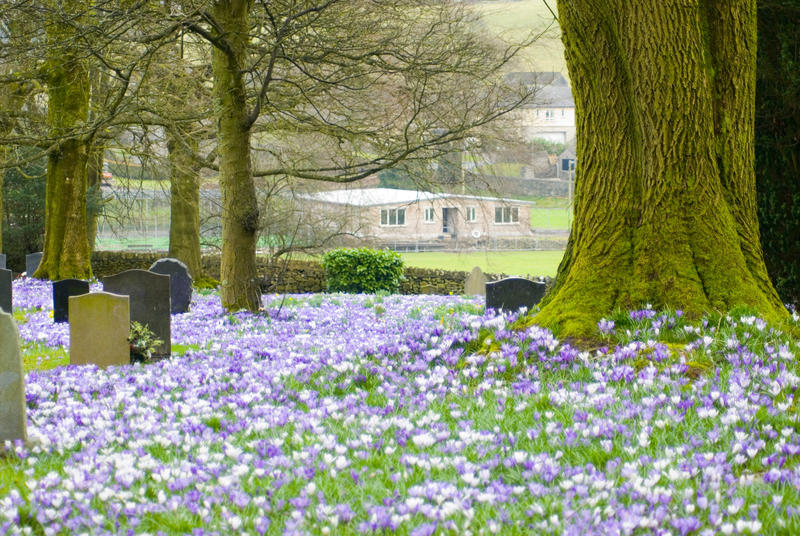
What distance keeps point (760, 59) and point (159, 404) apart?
30.2 ft

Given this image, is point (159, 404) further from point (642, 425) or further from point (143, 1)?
point (143, 1)

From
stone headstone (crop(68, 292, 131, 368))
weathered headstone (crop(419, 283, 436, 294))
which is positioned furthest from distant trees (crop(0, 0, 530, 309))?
weathered headstone (crop(419, 283, 436, 294))

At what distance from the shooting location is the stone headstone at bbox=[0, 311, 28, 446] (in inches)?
180

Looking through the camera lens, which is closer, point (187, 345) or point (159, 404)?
point (159, 404)

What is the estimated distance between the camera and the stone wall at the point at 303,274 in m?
27.0

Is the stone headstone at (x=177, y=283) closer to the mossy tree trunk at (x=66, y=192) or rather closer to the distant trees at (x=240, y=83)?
the distant trees at (x=240, y=83)

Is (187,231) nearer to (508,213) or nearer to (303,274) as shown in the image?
(303,274)

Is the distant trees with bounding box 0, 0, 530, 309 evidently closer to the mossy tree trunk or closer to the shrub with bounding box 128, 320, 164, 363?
the mossy tree trunk

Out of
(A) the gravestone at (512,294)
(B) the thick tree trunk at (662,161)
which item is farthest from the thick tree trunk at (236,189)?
(B) the thick tree trunk at (662,161)

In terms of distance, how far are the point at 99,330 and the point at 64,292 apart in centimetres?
454

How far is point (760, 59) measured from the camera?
10.4m

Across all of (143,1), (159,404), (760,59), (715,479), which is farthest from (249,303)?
(715,479)

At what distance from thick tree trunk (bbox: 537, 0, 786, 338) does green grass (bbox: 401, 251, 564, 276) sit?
38749 millimetres

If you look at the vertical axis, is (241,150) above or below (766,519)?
above
